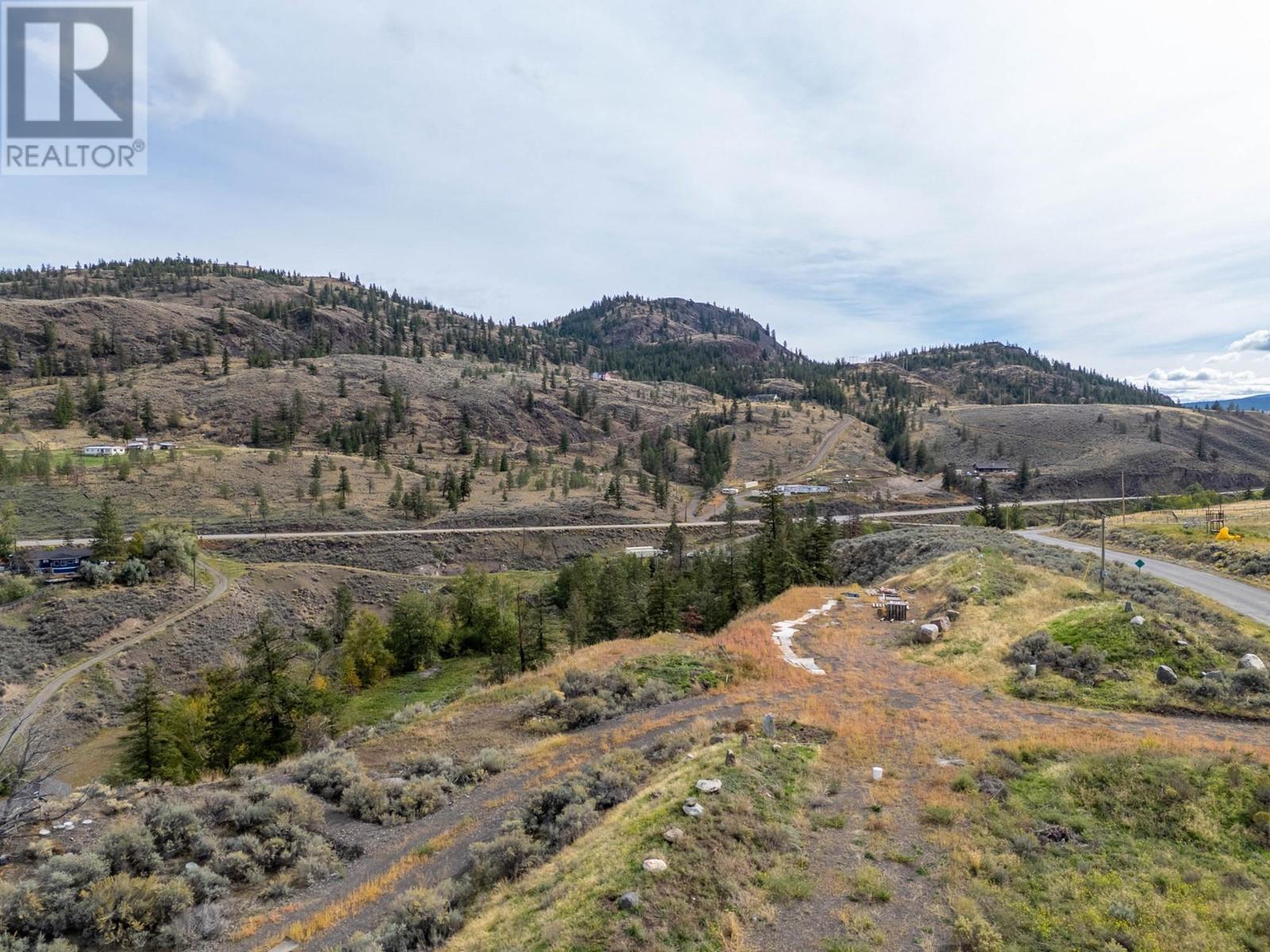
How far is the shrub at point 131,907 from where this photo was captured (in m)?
9.95

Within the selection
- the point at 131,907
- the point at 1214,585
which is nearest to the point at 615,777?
the point at 131,907

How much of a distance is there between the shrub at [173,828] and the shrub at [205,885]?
101 cm

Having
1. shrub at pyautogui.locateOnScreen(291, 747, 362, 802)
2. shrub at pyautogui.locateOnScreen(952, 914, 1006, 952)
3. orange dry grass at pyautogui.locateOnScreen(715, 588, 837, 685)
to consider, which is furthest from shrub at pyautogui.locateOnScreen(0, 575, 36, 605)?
shrub at pyautogui.locateOnScreen(952, 914, 1006, 952)

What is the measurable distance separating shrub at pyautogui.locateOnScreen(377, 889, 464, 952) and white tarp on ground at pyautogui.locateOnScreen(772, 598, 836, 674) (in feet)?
60.7

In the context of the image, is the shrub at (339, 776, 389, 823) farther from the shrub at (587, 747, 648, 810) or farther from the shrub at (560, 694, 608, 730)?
the shrub at (560, 694, 608, 730)

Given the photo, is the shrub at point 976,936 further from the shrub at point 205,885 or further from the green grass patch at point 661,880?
the shrub at point 205,885

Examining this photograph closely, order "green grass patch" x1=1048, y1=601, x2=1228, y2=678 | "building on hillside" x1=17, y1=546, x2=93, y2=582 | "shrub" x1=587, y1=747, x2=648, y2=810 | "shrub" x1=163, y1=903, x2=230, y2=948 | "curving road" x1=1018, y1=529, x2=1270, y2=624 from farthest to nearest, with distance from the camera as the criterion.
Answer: "building on hillside" x1=17, y1=546, x2=93, y2=582
"curving road" x1=1018, y1=529, x2=1270, y2=624
"green grass patch" x1=1048, y1=601, x2=1228, y2=678
"shrub" x1=587, y1=747, x2=648, y2=810
"shrub" x1=163, y1=903, x2=230, y2=948

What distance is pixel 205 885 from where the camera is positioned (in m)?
11.4

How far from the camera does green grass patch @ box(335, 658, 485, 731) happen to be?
41812 millimetres

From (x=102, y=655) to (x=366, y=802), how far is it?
41399mm

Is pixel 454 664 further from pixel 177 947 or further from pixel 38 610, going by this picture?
pixel 177 947

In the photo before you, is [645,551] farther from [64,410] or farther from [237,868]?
[64,410]

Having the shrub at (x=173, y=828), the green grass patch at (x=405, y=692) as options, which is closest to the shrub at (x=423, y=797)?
the shrub at (x=173, y=828)

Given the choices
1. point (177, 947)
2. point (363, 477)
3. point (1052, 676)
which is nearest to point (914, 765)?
point (1052, 676)
